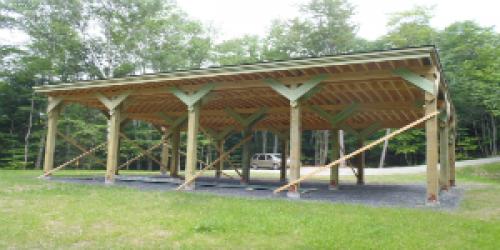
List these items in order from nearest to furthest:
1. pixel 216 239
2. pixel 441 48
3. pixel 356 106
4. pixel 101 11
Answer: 1. pixel 216 239
2. pixel 356 106
3. pixel 101 11
4. pixel 441 48

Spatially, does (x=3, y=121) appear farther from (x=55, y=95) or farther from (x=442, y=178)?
(x=442, y=178)

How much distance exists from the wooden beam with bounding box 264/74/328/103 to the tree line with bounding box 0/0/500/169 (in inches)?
628

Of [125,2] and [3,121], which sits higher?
[125,2]

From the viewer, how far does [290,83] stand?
9898mm

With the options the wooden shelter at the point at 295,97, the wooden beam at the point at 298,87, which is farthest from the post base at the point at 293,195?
the wooden beam at the point at 298,87

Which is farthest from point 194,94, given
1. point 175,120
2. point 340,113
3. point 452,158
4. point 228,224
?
point 452,158

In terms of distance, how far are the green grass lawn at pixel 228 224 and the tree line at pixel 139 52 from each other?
57.4 feet

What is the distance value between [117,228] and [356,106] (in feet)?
28.5

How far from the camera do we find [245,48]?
35.6 metres

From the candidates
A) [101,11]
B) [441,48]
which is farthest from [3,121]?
[441,48]

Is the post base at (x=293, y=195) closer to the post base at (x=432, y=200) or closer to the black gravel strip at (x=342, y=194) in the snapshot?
the black gravel strip at (x=342, y=194)

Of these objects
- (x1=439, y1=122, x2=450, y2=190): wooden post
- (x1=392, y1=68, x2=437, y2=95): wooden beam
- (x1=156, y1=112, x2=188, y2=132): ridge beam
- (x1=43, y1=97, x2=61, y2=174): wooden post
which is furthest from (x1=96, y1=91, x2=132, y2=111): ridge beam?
(x1=439, y1=122, x2=450, y2=190): wooden post

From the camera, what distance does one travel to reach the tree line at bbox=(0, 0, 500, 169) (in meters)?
25.4

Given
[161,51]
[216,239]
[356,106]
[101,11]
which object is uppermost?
[101,11]
